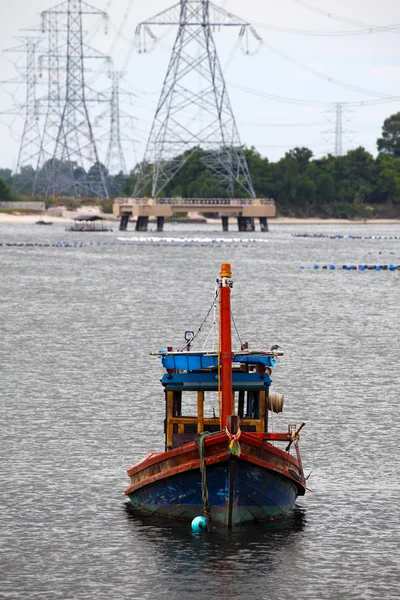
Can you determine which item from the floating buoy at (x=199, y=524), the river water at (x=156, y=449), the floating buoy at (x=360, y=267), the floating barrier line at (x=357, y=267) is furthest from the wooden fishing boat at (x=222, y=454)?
the floating buoy at (x=360, y=267)

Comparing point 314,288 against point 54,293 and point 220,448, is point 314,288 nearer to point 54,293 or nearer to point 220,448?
point 54,293

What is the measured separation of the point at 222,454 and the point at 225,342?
270 centimetres

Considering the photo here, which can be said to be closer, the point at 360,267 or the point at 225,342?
the point at 225,342

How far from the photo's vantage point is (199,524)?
31109 millimetres

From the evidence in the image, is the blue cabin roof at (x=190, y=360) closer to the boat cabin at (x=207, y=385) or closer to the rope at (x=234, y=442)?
the boat cabin at (x=207, y=385)

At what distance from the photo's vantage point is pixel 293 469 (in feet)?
106

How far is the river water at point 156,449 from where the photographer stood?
95.2 ft

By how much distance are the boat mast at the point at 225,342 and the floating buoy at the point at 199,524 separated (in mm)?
2269

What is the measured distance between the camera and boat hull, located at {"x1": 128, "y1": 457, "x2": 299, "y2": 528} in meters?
30.3

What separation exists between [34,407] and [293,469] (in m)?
18.0

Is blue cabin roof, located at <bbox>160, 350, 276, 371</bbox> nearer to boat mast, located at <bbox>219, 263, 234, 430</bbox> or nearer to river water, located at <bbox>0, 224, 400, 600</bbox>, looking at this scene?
boat mast, located at <bbox>219, 263, 234, 430</bbox>

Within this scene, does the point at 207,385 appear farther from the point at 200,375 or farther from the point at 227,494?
the point at 227,494

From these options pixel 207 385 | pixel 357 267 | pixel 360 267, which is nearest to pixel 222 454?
pixel 207 385

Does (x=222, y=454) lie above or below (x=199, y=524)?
above
